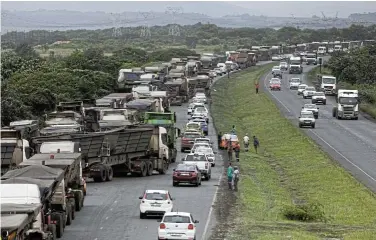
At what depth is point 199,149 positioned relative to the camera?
217 ft

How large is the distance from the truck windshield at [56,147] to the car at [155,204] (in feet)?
29.5

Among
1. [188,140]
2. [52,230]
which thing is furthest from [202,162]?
[52,230]

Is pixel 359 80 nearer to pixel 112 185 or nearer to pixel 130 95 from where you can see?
pixel 130 95

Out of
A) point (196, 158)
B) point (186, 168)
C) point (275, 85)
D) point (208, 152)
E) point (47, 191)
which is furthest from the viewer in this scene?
point (275, 85)

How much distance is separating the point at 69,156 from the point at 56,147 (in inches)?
234

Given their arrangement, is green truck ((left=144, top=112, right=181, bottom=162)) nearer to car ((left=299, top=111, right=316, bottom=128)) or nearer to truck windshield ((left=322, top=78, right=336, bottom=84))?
car ((left=299, top=111, right=316, bottom=128))

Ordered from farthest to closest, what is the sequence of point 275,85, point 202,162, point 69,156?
point 275,85
point 202,162
point 69,156

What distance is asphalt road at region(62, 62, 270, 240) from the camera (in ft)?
127

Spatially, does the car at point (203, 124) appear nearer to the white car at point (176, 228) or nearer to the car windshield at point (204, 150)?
the car windshield at point (204, 150)

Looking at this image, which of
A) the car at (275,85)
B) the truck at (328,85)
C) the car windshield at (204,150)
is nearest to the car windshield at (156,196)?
the car windshield at (204,150)

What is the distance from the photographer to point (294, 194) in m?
55.7

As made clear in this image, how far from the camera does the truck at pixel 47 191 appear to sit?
34469 millimetres

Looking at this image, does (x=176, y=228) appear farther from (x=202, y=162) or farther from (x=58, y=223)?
(x=202, y=162)

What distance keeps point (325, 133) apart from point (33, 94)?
23.9 m
